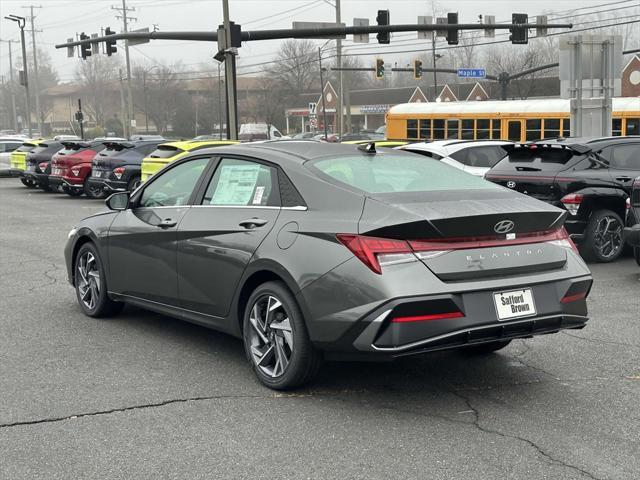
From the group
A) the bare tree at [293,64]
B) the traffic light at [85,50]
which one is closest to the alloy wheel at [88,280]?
the traffic light at [85,50]

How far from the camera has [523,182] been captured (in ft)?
37.3

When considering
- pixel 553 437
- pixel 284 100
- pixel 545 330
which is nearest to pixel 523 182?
pixel 545 330

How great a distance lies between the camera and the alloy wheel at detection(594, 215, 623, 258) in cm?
1110

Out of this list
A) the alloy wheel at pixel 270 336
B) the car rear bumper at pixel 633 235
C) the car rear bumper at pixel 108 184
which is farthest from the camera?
the car rear bumper at pixel 108 184

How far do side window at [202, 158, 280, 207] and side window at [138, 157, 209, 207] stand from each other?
10.3 inches

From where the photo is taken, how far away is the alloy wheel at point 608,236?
11102mm

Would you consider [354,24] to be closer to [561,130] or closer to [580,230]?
[561,130]

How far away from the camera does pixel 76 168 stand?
2364 centimetres

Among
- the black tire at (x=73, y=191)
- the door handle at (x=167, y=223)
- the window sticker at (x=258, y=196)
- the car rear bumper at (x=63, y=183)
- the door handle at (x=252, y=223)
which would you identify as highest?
the window sticker at (x=258, y=196)

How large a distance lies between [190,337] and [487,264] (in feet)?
9.37

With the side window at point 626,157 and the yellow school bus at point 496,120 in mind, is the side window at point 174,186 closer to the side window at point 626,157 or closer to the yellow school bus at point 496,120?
the side window at point 626,157

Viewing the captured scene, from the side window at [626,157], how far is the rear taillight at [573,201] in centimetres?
77

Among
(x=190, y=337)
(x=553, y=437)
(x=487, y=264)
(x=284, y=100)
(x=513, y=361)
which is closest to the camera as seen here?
(x=553, y=437)

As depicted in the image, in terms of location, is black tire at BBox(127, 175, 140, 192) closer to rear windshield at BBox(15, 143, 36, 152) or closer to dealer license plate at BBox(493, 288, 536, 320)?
rear windshield at BBox(15, 143, 36, 152)
